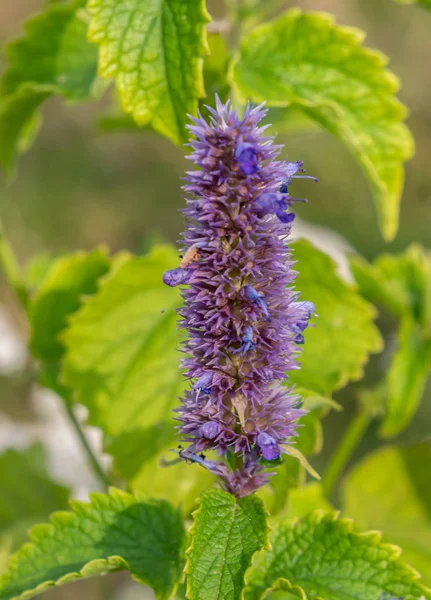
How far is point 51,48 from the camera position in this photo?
1.51 metres

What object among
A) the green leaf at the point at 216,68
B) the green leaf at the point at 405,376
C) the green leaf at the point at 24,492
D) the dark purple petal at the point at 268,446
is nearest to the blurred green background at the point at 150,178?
the green leaf at the point at 24,492

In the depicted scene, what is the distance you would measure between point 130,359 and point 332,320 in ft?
1.41

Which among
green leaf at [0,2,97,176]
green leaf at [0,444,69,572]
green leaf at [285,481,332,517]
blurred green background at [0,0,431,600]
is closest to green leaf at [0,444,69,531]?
green leaf at [0,444,69,572]

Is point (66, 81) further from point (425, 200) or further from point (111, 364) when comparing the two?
point (425, 200)

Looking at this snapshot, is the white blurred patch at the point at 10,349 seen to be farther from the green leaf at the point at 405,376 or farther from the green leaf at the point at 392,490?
the green leaf at the point at 405,376

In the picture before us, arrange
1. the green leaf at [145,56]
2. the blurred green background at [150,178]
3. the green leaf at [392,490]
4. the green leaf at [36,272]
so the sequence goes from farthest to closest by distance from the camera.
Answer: the blurred green background at [150,178]
the green leaf at [36,272]
the green leaf at [392,490]
the green leaf at [145,56]

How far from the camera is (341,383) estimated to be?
1362 millimetres

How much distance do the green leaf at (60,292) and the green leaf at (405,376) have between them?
0.73 metres

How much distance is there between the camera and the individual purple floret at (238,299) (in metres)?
0.85

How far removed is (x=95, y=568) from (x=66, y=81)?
94cm

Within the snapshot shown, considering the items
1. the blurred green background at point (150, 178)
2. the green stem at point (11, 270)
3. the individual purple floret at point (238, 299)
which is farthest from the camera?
the blurred green background at point (150, 178)

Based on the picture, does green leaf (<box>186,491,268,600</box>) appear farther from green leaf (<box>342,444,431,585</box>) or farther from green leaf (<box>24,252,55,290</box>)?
green leaf (<box>24,252,55,290</box>)

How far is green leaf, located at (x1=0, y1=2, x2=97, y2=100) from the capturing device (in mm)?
1479

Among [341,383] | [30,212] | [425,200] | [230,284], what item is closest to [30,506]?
[341,383]
